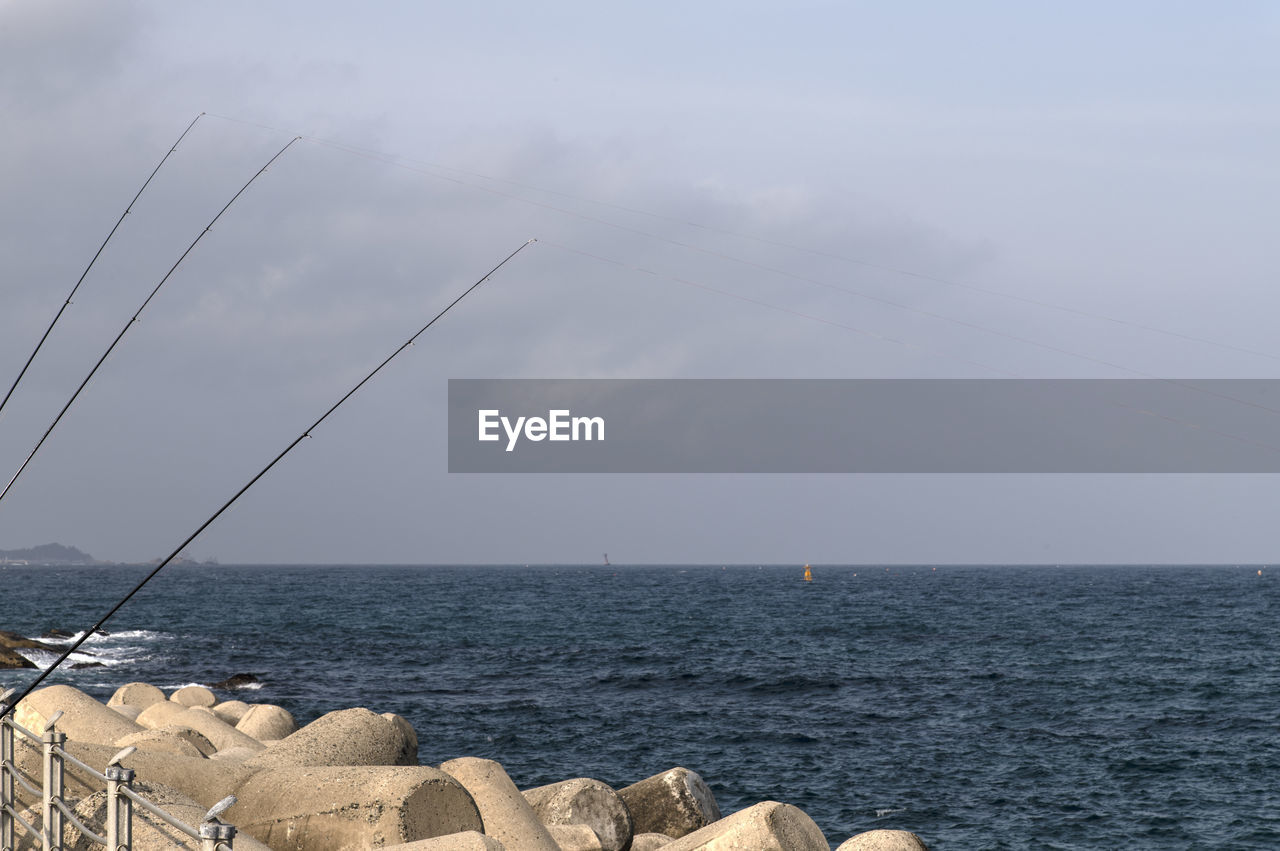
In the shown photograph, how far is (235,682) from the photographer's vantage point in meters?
32.6

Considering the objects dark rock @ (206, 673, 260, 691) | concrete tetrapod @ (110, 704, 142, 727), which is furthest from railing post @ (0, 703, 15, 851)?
dark rock @ (206, 673, 260, 691)

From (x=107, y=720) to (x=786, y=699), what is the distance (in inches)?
864

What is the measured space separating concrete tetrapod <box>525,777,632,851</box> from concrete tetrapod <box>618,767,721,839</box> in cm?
104

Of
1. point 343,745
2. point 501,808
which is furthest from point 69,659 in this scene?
point 501,808

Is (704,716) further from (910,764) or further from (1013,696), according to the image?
(1013,696)

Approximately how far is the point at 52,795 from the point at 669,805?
8.33m

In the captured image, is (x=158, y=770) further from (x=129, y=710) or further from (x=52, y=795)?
(x=129, y=710)

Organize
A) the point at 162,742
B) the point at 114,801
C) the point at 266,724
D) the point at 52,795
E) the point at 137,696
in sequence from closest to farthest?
the point at 114,801
the point at 52,795
the point at 162,742
the point at 266,724
the point at 137,696

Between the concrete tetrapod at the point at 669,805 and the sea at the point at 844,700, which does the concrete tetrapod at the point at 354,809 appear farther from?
the sea at the point at 844,700

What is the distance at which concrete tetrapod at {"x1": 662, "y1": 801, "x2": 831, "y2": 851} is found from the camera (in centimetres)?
946

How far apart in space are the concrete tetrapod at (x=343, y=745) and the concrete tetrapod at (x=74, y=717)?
2151 millimetres

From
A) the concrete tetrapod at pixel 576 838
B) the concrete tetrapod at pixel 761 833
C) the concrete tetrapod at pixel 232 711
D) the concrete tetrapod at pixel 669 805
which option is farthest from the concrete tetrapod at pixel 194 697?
the concrete tetrapod at pixel 761 833

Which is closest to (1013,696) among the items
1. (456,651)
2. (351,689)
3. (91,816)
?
(351,689)

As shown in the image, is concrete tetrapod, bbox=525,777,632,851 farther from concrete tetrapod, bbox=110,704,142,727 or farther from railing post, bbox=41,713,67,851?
concrete tetrapod, bbox=110,704,142,727
